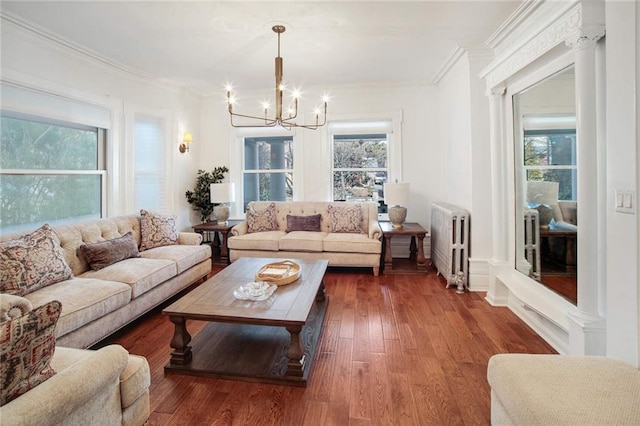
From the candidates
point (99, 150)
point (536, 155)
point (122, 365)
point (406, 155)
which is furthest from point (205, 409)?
point (406, 155)

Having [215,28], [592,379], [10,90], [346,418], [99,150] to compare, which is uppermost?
[215,28]

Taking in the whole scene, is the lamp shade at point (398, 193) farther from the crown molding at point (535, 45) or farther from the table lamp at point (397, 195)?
the crown molding at point (535, 45)

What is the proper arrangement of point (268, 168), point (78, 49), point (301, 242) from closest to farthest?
point (78, 49) → point (301, 242) → point (268, 168)

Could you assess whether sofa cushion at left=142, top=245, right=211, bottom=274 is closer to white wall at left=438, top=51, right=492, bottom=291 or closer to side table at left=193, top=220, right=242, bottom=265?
side table at left=193, top=220, right=242, bottom=265

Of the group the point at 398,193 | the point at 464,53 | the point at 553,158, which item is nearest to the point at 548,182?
the point at 553,158

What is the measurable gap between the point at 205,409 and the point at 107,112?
3.69m

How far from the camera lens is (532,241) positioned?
292 centimetres

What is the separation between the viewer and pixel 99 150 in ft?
13.1

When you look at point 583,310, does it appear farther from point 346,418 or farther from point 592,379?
point 346,418

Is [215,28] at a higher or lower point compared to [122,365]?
higher

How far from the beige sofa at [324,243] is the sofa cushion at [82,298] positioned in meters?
2.04

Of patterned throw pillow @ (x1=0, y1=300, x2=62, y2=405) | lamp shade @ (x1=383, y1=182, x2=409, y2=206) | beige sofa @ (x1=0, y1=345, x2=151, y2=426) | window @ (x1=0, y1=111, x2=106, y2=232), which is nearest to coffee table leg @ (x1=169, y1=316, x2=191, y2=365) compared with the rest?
beige sofa @ (x1=0, y1=345, x2=151, y2=426)

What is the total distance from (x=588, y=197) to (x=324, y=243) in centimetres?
292

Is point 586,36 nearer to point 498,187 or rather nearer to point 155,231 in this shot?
point 498,187
